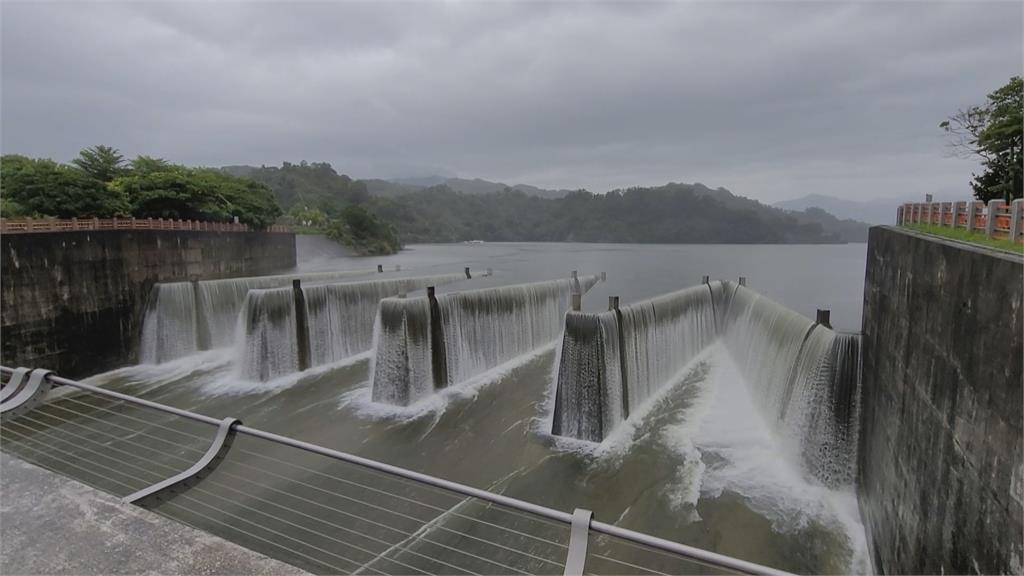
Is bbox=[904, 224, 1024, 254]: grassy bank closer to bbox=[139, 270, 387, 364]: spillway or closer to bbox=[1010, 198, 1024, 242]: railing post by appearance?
bbox=[1010, 198, 1024, 242]: railing post

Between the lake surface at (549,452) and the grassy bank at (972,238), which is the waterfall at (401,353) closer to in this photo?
the lake surface at (549,452)

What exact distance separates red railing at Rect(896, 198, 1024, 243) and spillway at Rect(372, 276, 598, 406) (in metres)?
9.71

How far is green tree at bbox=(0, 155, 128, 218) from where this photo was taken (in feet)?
59.1

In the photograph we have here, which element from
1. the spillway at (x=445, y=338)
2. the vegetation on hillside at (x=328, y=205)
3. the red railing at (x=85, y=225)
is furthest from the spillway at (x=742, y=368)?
the vegetation on hillside at (x=328, y=205)

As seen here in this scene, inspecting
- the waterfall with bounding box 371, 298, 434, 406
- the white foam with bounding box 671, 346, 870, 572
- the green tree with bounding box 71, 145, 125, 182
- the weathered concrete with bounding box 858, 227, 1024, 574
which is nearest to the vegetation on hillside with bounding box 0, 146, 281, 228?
the green tree with bounding box 71, 145, 125, 182

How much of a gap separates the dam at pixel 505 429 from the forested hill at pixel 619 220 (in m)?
71.0

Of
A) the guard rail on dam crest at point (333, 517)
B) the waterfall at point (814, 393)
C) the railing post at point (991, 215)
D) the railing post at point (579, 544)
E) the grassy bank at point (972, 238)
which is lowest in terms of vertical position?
the guard rail on dam crest at point (333, 517)

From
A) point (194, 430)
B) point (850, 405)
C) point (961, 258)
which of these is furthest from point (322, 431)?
point (961, 258)

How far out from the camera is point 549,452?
964 cm

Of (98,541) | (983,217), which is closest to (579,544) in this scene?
(98,541)

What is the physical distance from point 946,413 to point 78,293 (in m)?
19.5

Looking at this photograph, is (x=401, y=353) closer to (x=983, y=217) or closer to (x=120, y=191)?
(x=983, y=217)

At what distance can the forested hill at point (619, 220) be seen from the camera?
3246 inches

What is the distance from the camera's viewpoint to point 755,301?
536 inches
